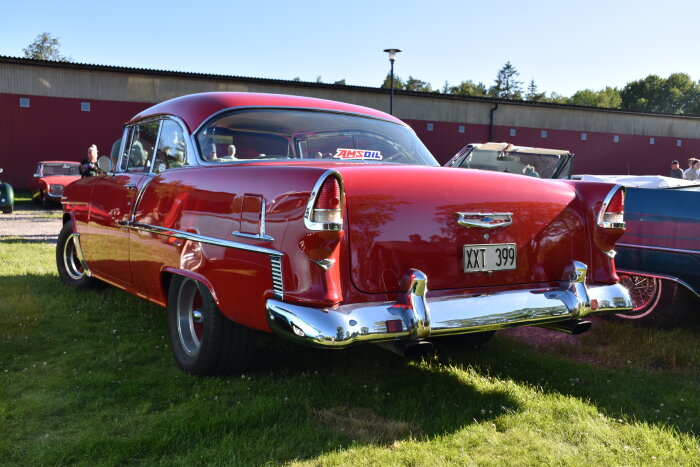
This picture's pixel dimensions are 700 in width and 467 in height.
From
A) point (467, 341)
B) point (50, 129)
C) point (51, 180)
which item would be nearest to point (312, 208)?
point (467, 341)

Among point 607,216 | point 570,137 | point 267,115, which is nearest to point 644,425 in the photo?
point 607,216

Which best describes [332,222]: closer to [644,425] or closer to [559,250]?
[559,250]

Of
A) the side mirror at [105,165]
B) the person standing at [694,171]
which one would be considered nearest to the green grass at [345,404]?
the side mirror at [105,165]

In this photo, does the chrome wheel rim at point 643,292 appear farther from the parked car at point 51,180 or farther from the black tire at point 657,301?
the parked car at point 51,180

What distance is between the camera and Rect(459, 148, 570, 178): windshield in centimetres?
757

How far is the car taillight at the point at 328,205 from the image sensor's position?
96.0 inches

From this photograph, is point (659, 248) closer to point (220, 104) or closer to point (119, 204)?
point (220, 104)

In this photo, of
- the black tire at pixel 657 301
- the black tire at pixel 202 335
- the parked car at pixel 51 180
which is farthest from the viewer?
the parked car at pixel 51 180

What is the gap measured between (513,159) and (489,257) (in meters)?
5.15

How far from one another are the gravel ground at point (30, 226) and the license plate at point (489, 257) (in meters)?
8.29

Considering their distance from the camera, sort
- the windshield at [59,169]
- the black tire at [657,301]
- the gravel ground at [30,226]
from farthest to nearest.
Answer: the windshield at [59,169] < the gravel ground at [30,226] < the black tire at [657,301]

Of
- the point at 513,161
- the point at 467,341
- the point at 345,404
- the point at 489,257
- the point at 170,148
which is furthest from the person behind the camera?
the point at 513,161

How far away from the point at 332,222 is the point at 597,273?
5.31ft

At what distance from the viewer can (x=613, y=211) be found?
3195 millimetres
